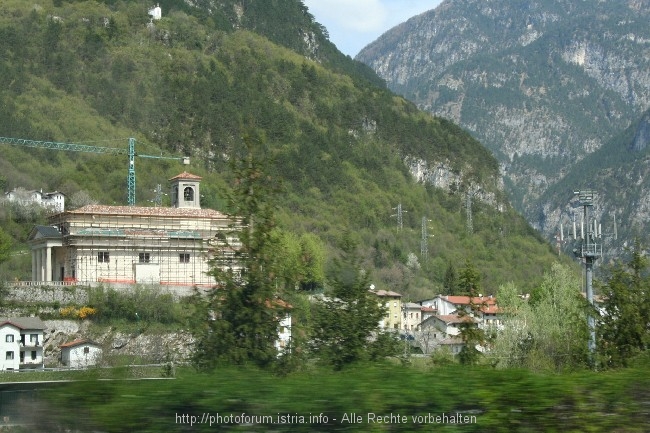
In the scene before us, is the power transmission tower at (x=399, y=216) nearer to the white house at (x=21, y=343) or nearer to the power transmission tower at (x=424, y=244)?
the power transmission tower at (x=424, y=244)

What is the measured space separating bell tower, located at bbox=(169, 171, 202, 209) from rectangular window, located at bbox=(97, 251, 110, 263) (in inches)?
439

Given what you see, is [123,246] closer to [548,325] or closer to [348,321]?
[548,325]

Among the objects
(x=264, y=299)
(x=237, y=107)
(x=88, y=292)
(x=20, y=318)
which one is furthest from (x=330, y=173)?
(x=264, y=299)

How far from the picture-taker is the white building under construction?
196 ft

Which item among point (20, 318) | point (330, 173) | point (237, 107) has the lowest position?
point (20, 318)

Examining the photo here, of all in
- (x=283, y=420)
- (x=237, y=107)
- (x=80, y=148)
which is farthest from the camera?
(x=237, y=107)

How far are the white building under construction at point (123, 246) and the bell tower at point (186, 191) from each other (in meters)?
7.21

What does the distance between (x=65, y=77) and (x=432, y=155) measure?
4986 cm

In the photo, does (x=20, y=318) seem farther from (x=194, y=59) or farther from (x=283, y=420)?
(x=194, y=59)

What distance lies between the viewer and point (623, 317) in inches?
745

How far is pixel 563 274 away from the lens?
51156 mm

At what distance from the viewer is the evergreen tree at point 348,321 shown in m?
12.8

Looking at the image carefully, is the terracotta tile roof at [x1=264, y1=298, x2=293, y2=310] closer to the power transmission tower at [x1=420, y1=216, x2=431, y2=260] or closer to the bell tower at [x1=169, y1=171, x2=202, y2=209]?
the bell tower at [x1=169, y1=171, x2=202, y2=209]

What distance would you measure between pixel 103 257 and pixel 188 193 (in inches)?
531
